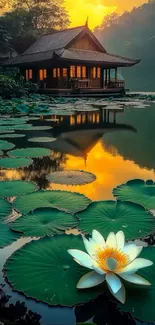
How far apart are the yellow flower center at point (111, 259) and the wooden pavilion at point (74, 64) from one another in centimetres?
1748

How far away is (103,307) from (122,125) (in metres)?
6.29

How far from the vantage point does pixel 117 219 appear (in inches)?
78.1

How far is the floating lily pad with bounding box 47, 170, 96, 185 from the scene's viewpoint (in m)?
2.87

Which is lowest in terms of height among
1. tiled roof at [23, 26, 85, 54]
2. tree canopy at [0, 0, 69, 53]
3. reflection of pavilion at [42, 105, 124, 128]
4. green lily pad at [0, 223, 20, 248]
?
green lily pad at [0, 223, 20, 248]

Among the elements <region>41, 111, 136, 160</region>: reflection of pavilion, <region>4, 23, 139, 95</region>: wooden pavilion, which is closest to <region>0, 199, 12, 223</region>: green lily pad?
<region>41, 111, 136, 160</region>: reflection of pavilion

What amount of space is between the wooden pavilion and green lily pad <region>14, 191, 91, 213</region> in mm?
16349

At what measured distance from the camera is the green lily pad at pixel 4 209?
204 cm

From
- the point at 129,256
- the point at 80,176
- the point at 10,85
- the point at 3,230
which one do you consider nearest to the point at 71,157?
the point at 80,176

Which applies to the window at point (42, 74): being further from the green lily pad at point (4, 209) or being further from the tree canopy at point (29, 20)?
the green lily pad at point (4, 209)

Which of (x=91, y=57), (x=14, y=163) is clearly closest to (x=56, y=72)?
(x=91, y=57)

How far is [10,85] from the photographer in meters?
14.3

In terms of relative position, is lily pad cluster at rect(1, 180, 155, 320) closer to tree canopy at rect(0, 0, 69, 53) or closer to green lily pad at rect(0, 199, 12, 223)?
green lily pad at rect(0, 199, 12, 223)

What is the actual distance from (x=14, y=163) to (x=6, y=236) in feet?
5.60

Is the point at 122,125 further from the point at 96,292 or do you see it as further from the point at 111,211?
the point at 96,292
